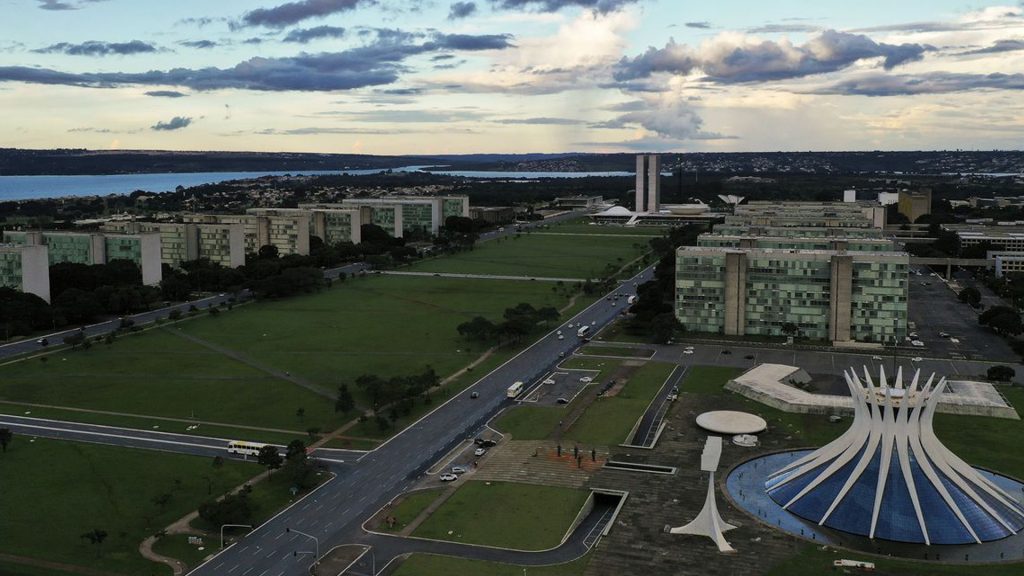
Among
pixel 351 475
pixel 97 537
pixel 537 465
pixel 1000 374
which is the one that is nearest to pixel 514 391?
pixel 537 465

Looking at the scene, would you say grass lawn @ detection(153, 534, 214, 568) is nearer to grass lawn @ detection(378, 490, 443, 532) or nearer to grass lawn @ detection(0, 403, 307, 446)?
grass lawn @ detection(378, 490, 443, 532)

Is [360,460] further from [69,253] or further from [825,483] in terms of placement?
[69,253]

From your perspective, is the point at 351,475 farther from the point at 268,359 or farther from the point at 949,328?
the point at 949,328

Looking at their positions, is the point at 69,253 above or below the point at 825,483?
above

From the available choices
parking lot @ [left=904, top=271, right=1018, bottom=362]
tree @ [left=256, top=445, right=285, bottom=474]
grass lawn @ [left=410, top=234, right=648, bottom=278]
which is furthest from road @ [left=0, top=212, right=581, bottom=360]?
parking lot @ [left=904, top=271, right=1018, bottom=362]

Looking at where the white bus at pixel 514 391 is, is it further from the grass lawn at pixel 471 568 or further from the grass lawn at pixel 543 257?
the grass lawn at pixel 543 257

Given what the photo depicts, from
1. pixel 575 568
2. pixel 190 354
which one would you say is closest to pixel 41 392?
→ pixel 190 354

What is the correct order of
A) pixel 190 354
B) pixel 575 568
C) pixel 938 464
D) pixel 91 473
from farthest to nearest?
pixel 190 354, pixel 91 473, pixel 938 464, pixel 575 568
